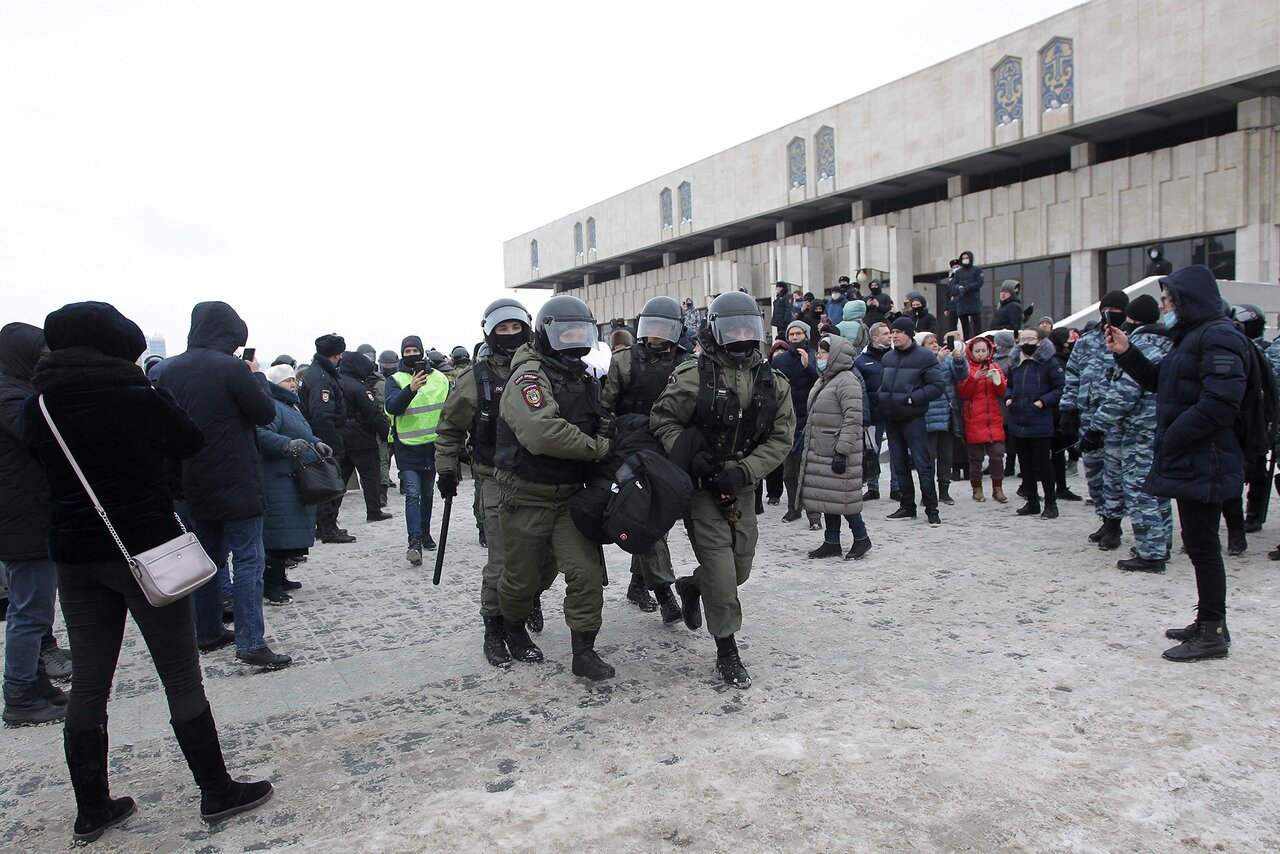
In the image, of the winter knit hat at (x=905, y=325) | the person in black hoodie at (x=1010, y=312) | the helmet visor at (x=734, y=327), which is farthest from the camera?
the person in black hoodie at (x=1010, y=312)

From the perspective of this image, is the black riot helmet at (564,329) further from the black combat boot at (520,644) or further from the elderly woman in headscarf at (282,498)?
the elderly woman in headscarf at (282,498)

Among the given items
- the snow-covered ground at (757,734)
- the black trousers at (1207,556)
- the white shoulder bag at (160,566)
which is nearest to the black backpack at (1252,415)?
the black trousers at (1207,556)

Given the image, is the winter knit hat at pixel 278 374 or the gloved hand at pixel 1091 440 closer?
the winter knit hat at pixel 278 374

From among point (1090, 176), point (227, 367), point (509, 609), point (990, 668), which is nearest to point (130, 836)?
point (509, 609)

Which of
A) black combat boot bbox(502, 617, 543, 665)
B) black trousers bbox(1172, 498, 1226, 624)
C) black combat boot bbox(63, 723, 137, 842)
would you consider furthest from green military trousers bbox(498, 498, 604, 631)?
black trousers bbox(1172, 498, 1226, 624)

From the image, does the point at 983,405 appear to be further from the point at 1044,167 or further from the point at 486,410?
the point at 1044,167

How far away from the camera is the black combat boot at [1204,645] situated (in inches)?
166

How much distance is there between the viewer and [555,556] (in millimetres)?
4445

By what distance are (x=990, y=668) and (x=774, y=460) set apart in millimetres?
1566

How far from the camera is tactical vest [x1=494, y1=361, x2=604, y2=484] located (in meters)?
4.27

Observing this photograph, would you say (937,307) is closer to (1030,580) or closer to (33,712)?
(1030,580)

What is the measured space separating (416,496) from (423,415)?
0.75 m

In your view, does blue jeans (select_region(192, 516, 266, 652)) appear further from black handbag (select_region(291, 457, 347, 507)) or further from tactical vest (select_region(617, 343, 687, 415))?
tactical vest (select_region(617, 343, 687, 415))

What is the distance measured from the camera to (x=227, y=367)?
4680mm
